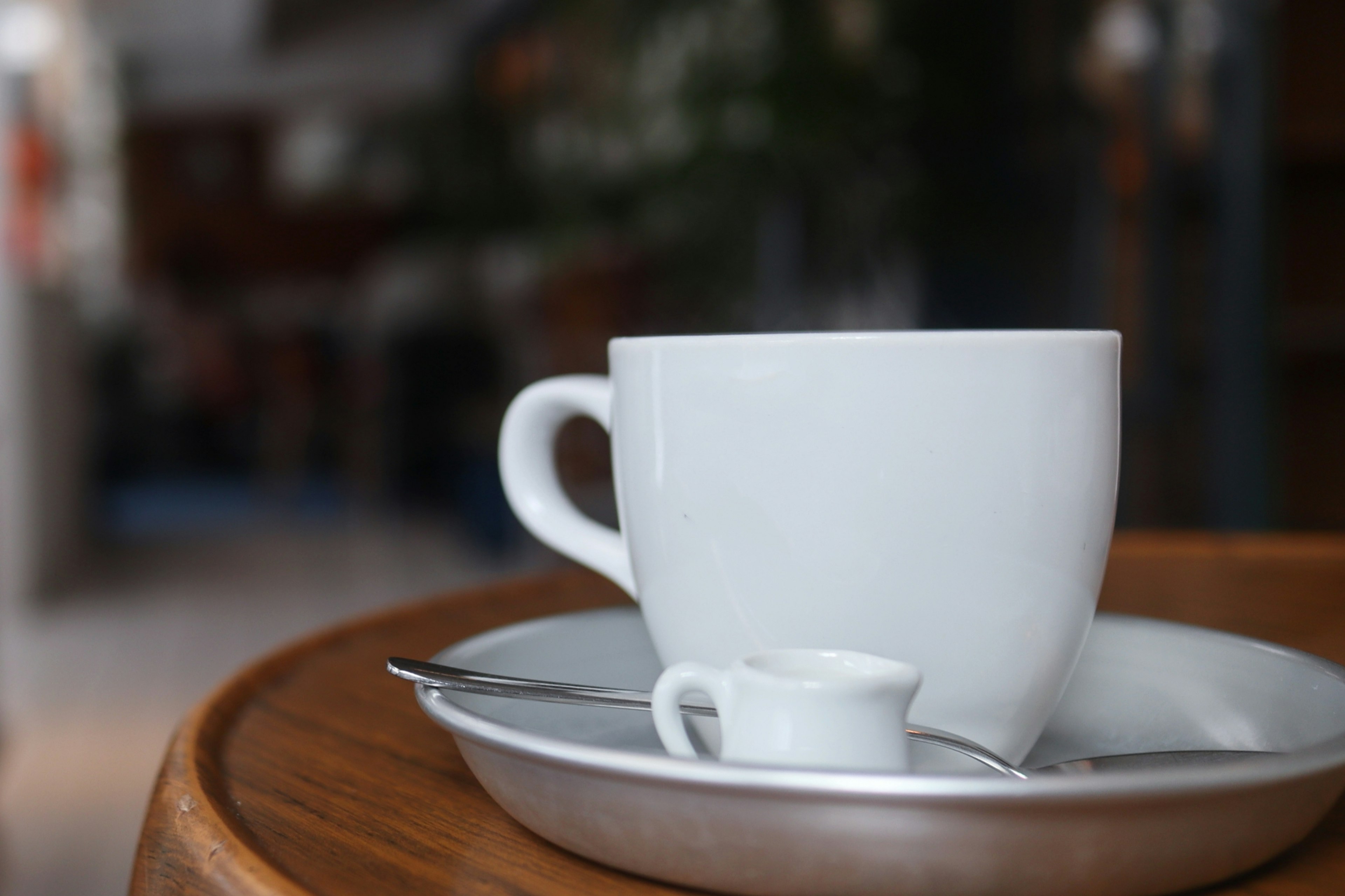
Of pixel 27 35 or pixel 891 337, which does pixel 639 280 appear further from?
pixel 891 337

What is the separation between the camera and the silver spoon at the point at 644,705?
0.70 feet

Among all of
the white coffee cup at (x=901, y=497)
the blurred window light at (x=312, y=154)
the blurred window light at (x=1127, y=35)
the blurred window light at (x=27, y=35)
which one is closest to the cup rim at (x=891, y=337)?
the white coffee cup at (x=901, y=497)

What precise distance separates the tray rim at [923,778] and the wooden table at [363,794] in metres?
0.02

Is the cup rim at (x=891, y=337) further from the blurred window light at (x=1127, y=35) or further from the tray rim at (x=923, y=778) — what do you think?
the blurred window light at (x=1127, y=35)

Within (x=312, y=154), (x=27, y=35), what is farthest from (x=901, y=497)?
(x=312, y=154)

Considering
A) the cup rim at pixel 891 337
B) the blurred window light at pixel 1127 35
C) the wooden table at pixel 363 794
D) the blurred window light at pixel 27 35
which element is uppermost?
the blurred window light at pixel 27 35

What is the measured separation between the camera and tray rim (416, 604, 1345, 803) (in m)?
0.16

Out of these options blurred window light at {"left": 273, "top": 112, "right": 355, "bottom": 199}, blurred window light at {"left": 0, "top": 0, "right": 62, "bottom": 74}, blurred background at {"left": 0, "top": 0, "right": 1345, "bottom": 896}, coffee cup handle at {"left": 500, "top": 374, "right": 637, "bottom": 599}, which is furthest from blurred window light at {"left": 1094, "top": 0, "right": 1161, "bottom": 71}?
blurred window light at {"left": 273, "top": 112, "right": 355, "bottom": 199}

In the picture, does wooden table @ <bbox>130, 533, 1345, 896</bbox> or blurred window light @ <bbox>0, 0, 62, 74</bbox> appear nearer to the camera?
wooden table @ <bbox>130, 533, 1345, 896</bbox>

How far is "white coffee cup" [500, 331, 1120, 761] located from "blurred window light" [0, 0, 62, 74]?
2.70 meters

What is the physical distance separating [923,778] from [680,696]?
0.18ft

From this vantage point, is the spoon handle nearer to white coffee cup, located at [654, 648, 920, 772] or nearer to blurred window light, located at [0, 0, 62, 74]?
white coffee cup, located at [654, 648, 920, 772]

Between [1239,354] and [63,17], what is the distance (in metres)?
3.33

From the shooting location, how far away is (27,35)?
2699 millimetres
